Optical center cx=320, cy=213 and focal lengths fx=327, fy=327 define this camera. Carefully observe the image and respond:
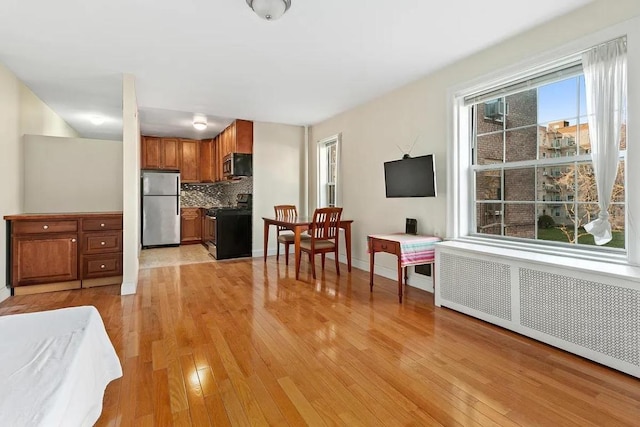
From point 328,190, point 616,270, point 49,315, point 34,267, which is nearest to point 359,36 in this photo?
point 616,270

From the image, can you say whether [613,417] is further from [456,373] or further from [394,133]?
[394,133]

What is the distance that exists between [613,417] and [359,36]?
297 cm

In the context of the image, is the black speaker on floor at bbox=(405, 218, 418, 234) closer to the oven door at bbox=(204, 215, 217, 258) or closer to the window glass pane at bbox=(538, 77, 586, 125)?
the window glass pane at bbox=(538, 77, 586, 125)

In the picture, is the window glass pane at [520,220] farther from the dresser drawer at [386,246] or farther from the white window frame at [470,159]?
the dresser drawer at [386,246]

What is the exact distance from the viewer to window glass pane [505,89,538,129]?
2.86 meters

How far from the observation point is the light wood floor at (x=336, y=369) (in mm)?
1614

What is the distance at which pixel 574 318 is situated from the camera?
2191mm

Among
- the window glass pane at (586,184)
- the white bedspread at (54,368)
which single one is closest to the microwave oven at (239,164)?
the white bedspread at (54,368)

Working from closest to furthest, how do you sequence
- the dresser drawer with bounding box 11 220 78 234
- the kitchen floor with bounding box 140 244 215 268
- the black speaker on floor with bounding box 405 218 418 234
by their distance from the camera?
1. the dresser drawer with bounding box 11 220 78 234
2. the black speaker on floor with bounding box 405 218 418 234
3. the kitchen floor with bounding box 140 244 215 268

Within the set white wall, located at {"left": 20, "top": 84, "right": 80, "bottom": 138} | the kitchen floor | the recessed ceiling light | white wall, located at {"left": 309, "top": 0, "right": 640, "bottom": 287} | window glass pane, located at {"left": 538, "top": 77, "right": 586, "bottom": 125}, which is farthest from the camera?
the recessed ceiling light

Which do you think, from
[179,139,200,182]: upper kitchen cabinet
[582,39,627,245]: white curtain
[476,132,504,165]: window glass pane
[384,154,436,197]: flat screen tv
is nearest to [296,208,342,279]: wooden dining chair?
[384,154,436,197]: flat screen tv

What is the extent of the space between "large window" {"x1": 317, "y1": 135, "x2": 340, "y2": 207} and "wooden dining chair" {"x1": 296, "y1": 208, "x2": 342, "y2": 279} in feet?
4.40

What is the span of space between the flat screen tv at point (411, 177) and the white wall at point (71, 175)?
3.76 m

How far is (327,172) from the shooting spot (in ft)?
19.5
